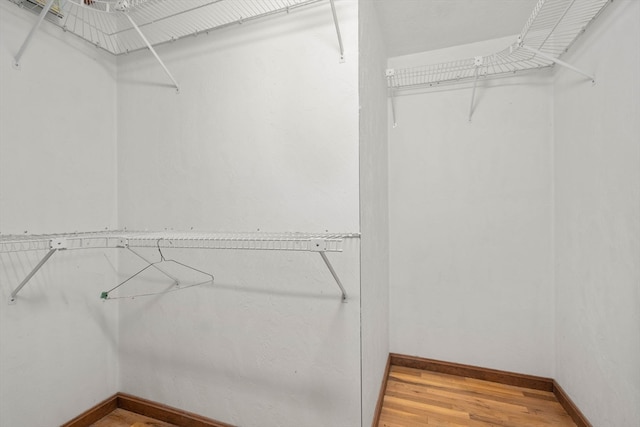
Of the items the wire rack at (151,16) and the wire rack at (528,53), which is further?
the wire rack at (528,53)

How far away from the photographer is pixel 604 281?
1284 millimetres

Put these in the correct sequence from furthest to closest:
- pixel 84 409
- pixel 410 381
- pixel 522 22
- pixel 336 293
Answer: pixel 410 381
pixel 522 22
pixel 84 409
pixel 336 293

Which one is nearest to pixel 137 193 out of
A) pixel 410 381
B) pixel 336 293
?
pixel 336 293

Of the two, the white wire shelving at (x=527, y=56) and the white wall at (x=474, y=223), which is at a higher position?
the white wire shelving at (x=527, y=56)

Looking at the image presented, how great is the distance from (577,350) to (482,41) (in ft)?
6.33

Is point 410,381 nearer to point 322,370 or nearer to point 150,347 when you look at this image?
point 322,370

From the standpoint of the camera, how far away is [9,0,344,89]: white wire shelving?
1.24 meters

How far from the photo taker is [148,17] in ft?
5.19

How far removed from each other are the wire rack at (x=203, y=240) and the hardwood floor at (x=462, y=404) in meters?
1.10

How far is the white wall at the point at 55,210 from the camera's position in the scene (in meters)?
1.20

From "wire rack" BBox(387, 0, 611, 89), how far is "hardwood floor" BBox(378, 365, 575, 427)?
6.01 feet

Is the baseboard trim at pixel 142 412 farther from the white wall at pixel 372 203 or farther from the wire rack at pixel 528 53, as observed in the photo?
the wire rack at pixel 528 53

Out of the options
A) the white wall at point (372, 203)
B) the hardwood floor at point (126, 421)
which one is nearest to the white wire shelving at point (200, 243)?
the white wall at point (372, 203)

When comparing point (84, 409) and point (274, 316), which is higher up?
point (274, 316)
